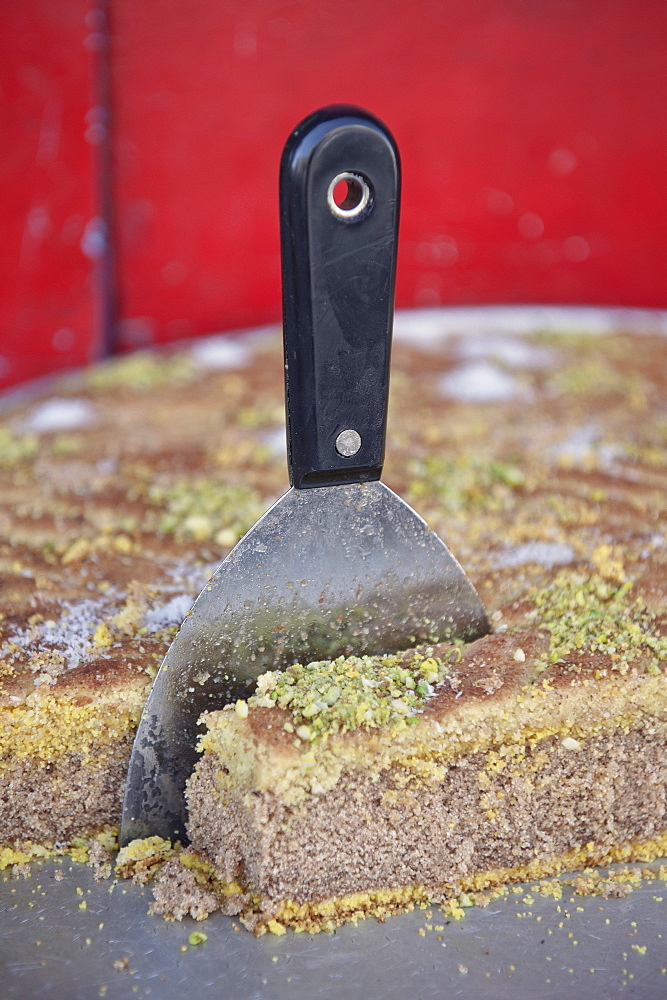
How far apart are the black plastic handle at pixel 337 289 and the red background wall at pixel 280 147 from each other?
1.50 metres

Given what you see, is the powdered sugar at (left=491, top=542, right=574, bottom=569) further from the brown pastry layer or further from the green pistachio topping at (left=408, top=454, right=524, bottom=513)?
the green pistachio topping at (left=408, top=454, right=524, bottom=513)

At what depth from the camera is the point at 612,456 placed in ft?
5.58

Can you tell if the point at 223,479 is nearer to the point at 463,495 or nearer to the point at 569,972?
the point at 463,495

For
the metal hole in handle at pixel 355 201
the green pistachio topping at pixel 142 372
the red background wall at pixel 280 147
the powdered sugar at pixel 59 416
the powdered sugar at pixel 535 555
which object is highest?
the red background wall at pixel 280 147

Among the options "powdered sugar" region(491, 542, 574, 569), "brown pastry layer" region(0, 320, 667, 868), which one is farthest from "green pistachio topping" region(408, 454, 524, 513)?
"powdered sugar" region(491, 542, 574, 569)

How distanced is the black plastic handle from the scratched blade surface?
45mm

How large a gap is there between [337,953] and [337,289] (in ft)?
2.06

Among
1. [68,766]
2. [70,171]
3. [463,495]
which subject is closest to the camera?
[68,766]

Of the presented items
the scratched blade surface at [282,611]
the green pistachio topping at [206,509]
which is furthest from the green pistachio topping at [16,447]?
the scratched blade surface at [282,611]

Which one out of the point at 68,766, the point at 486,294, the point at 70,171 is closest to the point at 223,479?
the point at 68,766

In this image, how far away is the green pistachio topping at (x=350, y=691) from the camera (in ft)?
2.99

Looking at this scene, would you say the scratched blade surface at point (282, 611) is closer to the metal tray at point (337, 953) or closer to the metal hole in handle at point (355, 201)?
the metal tray at point (337, 953)

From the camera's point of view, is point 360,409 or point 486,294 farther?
point 486,294

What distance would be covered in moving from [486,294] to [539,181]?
1.14 ft
